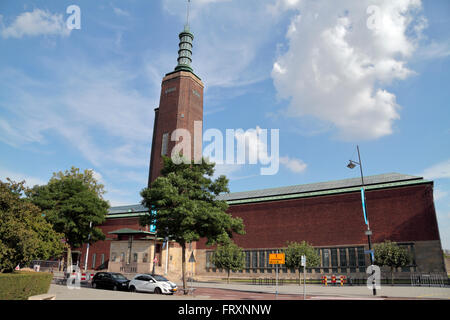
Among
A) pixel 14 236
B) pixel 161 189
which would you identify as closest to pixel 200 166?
pixel 161 189

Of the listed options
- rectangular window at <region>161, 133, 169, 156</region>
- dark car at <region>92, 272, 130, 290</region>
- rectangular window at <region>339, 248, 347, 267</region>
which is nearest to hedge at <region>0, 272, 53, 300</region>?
dark car at <region>92, 272, 130, 290</region>

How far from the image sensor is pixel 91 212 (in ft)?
161

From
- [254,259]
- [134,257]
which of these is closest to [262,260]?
[254,259]

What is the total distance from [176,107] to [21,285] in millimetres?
56748

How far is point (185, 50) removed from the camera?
78062mm

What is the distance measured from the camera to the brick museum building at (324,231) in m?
44.2

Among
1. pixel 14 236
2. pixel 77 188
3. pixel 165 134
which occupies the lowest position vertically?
pixel 14 236

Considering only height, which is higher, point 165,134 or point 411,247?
point 165,134

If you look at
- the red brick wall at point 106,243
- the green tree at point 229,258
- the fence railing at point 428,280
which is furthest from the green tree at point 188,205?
the red brick wall at point 106,243

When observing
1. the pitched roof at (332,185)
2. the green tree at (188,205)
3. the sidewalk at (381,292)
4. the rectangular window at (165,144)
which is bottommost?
the sidewalk at (381,292)

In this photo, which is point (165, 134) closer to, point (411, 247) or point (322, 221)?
point (322, 221)

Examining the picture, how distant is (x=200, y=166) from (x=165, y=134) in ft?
140

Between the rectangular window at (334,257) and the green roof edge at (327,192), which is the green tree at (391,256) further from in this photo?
the green roof edge at (327,192)

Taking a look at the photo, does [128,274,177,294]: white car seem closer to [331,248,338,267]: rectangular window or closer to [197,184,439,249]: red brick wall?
[331,248,338,267]: rectangular window
